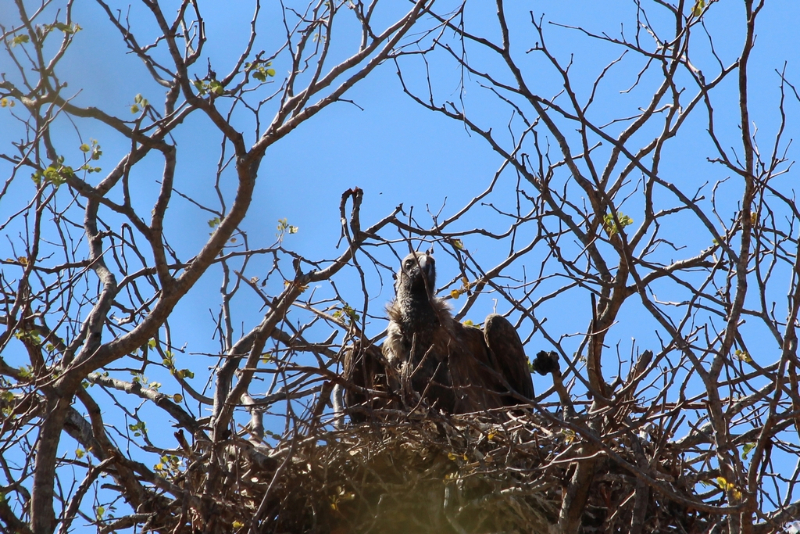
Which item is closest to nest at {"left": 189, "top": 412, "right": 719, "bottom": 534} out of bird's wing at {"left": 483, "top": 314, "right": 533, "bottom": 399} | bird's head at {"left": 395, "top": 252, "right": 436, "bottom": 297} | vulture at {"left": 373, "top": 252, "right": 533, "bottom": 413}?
vulture at {"left": 373, "top": 252, "right": 533, "bottom": 413}

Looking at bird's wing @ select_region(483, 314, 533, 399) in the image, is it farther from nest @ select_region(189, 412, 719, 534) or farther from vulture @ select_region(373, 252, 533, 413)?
nest @ select_region(189, 412, 719, 534)

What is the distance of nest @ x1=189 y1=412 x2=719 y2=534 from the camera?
5.45 m

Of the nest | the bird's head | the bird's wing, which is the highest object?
the bird's head

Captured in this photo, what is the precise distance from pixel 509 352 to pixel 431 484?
2325mm

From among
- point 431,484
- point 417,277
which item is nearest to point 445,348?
point 417,277

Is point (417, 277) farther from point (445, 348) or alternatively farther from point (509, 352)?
point (509, 352)

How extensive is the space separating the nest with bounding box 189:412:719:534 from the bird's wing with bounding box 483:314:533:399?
5.98 feet

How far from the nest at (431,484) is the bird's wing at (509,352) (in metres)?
1.82

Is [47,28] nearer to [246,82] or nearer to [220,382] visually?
[246,82]

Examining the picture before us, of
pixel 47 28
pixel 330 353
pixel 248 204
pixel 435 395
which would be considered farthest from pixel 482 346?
pixel 47 28

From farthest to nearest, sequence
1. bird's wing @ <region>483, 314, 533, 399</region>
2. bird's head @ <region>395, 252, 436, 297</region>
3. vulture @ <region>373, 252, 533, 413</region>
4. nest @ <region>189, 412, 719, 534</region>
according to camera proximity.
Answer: bird's head @ <region>395, 252, 436, 297</region> → bird's wing @ <region>483, 314, 533, 399</region> → vulture @ <region>373, 252, 533, 413</region> → nest @ <region>189, 412, 719, 534</region>

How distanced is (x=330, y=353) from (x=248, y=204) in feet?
5.82

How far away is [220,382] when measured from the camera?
643cm

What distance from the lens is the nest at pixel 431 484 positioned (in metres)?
5.45
